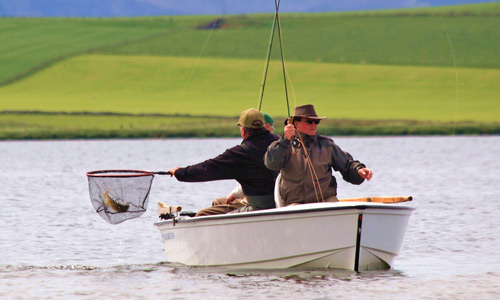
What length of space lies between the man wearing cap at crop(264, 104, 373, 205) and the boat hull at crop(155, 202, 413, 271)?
336 mm

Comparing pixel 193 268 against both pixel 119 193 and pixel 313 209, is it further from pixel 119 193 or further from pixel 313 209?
pixel 313 209

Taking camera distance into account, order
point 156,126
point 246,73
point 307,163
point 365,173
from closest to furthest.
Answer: point 365,173 → point 307,163 → point 156,126 → point 246,73

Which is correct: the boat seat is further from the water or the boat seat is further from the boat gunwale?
the water

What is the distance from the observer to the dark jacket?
1179cm

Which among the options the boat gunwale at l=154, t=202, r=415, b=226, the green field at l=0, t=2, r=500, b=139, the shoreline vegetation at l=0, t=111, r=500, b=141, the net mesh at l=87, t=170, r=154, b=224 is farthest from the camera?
the green field at l=0, t=2, r=500, b=139

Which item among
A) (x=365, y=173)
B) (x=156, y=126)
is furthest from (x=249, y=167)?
(x=156, y=126)

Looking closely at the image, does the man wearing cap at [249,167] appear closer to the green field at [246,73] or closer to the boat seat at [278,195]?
the boat seat at [278,195]

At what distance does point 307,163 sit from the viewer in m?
11.3

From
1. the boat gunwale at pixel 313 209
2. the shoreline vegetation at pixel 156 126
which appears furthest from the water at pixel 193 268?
the shoreline vegetation at pixel 156 126

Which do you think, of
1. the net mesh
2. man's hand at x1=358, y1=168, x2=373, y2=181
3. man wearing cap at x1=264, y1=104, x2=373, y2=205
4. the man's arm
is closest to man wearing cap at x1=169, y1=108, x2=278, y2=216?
man wearing cap at x1=264, y1=104, x2=373, y2=205

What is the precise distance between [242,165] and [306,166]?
0.88 m

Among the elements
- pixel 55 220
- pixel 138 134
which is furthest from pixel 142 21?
pixel 55 220

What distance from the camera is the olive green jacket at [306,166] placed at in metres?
11.2

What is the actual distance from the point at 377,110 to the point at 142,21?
38933 mm
